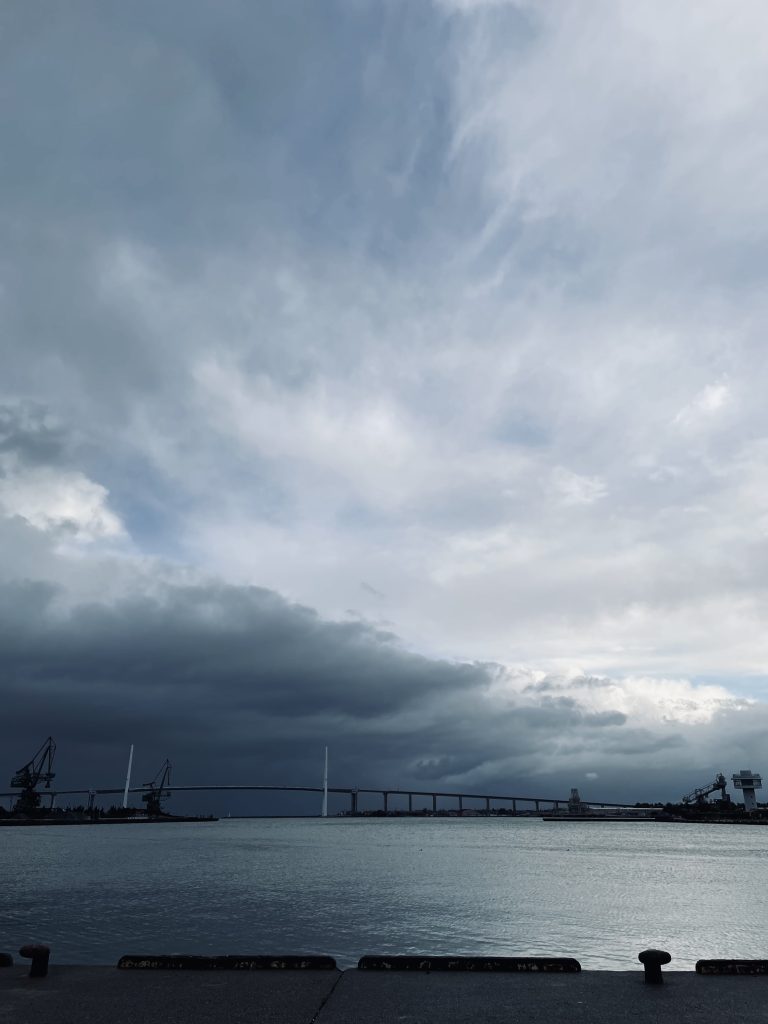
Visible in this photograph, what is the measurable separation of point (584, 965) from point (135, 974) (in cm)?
1802

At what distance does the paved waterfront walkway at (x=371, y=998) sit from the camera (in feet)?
34.7

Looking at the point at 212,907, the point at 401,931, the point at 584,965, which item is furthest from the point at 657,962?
the point at 212,907

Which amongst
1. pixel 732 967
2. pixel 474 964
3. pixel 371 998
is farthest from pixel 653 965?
pixel 371 998

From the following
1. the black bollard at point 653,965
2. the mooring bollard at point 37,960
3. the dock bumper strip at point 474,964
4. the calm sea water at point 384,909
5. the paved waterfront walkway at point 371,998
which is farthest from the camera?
the calm sea water at point 384,909

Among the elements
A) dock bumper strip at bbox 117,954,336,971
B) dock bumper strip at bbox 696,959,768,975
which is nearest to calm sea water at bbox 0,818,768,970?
dock bumper strip at bbox 696,959,768,975

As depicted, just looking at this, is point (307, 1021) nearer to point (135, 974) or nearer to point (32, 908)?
point (135, 974)

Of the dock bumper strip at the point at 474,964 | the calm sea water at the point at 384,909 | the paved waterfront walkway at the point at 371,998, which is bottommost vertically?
the calm sea water at the point at 384,909

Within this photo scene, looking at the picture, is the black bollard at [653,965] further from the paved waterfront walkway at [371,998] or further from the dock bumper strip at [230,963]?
the dock bumper strip at [230,963]

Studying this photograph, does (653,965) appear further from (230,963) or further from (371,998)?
(230,963)

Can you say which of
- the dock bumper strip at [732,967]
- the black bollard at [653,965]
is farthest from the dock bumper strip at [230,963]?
the dock bumper strip at [732,967]

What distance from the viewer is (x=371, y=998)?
458 inches

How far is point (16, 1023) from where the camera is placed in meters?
10.3

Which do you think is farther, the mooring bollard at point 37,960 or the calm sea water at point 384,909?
the calm sea water at point 384,909

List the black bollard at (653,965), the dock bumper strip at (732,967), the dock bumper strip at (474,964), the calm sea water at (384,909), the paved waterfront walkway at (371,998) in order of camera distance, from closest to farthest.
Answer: the paved waterfront walkway at (371,998)
the black bollard at (653,965)
the dock bumper strip at (732,967)
the dock bumper strip at (474,964)
the calm sea water at (384,909)
